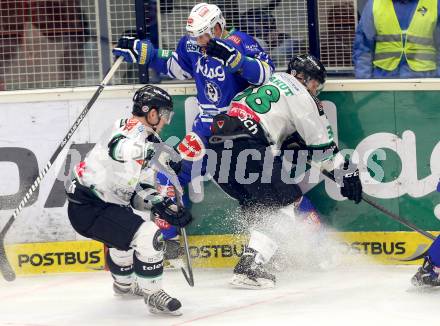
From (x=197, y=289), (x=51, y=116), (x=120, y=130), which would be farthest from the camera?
(x=51, y=116)

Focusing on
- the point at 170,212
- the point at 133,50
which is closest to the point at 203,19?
the point at 133,50

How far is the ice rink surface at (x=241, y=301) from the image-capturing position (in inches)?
250

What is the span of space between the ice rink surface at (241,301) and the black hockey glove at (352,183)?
46 cm

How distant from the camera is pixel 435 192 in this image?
7.53 metres

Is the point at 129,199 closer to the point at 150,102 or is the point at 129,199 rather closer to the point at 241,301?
the point at 150,102

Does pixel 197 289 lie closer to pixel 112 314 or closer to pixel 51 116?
pixel 112 314

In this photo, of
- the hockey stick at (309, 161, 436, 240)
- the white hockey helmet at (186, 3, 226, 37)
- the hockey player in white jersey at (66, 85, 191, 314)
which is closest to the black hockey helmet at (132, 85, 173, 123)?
the hockey player in white jersey at (66, 85, 191, 314)

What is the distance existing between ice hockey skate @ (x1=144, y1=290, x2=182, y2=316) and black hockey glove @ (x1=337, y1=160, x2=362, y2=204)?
1.36 meters

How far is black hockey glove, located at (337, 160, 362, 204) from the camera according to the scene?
730 centimetres

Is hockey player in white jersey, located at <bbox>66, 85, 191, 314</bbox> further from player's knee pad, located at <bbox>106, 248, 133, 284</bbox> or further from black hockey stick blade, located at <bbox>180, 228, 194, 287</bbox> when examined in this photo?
black hockey stick blade, located at <bbox>180, 228, 194, 287</bbox>

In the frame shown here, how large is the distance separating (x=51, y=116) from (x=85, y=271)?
948mm

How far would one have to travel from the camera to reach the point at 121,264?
274 inches

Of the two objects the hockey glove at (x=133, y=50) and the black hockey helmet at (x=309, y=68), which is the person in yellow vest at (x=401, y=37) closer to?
the black hockey helmet at (x=309, y=68)

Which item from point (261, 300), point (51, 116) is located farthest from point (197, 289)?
point (51, 116)
